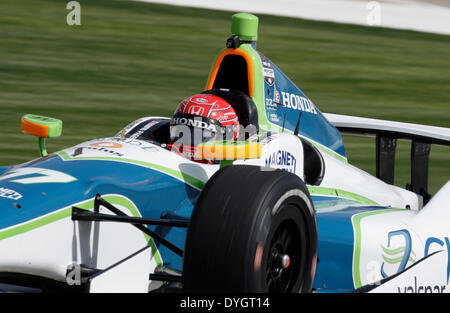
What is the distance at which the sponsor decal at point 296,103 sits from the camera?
5.76 metres

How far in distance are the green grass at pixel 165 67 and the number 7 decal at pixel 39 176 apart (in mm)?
3912

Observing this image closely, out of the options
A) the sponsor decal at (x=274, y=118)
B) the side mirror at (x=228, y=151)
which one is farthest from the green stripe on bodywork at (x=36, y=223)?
the sponsor decal at (x=274, y=118)

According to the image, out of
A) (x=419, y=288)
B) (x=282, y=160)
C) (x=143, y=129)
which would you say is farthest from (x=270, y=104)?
(x=419, y=288)

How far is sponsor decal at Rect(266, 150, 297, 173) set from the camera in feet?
16.4

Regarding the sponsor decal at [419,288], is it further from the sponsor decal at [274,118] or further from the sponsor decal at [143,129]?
the sponsor decal at [143,129]

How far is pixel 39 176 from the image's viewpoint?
172 inches

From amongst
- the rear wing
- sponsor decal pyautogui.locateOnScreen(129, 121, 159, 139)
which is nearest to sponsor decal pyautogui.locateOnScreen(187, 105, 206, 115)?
sponsor decal pyautogui.locateOnScreen(129, 121, 159, 139)

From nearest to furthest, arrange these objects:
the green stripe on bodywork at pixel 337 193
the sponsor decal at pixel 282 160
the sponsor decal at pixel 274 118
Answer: the sponsor decal at pixel 282 160, the green stripe on bodywork at pixel 337 193, the sponsor decal at pixel 274 118

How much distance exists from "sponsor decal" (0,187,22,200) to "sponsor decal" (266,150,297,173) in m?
1.42

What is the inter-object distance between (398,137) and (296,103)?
4.10 ft

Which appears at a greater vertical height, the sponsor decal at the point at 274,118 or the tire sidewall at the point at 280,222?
the sponsor decal at the point at 274,118

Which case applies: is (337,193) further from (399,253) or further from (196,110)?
(196,110)

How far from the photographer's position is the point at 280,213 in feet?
13.5

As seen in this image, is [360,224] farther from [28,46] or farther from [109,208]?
[28,46]
